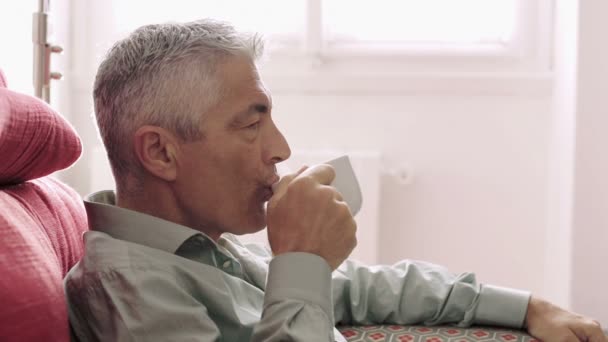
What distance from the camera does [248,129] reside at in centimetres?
108

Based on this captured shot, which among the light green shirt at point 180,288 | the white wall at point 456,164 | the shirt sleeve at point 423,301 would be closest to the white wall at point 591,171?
the white wall at point 456,164

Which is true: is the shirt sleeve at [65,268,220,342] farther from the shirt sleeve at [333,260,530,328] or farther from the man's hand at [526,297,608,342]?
the man's hand at [526,297,608,342]

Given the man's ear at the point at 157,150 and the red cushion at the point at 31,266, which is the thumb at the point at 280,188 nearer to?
the man's ear at the point at 157,150

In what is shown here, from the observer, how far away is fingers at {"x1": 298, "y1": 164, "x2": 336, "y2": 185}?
102cm

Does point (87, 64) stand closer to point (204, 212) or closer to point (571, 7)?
point (571, 7)

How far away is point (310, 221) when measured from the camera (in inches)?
38.2

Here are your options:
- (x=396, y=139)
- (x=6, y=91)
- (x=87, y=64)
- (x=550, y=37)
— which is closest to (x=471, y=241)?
(x=396, y=139)

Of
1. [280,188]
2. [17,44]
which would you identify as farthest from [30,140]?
[17,44]

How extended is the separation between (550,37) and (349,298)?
1707 millimetres

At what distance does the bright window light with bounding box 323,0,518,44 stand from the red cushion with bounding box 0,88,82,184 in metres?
1.75

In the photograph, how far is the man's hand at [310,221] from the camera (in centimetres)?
97

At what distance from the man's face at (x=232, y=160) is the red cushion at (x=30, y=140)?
0.51ft

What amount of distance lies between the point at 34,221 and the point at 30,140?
10 cm

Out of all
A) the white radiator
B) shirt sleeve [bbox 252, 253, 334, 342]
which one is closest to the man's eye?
shirt sleeve [bbox 252, 253, 334, 342]
